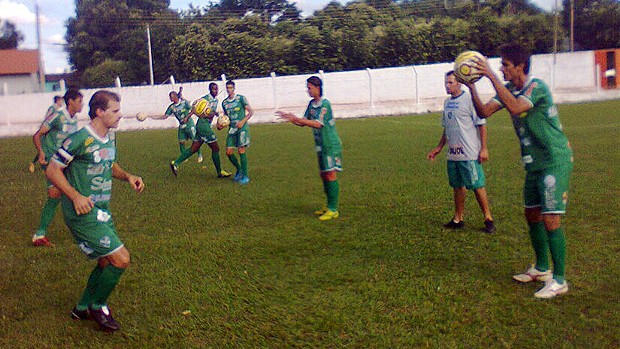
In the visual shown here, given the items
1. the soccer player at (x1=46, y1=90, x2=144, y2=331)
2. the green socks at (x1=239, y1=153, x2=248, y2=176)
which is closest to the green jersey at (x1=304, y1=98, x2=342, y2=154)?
the green socks at (x1=239, y1=153, x2=248, y2=176)

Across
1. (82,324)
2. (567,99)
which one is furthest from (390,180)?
(567,99)

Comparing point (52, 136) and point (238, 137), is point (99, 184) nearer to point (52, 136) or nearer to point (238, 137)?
point (52, 136)

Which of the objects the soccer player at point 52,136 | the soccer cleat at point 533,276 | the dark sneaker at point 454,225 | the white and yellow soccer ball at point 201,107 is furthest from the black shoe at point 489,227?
the white and yellow soccer ball at point 201,107

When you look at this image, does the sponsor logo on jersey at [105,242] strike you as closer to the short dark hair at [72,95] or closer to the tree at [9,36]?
the short dark hair at [72,95]

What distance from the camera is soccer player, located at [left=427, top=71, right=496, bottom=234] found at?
24.7 ft

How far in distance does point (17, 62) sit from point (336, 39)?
95.9 ft

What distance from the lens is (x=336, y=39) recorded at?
4228cm

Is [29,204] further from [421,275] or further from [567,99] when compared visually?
[567,99]

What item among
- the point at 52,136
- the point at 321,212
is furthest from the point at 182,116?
the point at 321,212

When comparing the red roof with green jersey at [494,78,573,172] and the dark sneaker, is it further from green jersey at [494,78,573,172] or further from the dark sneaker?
green jersey at [494,78,573,172]

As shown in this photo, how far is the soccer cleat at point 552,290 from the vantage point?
5.25 m

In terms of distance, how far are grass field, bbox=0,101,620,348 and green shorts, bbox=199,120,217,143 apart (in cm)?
140

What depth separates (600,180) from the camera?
1014cm

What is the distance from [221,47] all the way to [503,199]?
116ft
